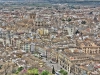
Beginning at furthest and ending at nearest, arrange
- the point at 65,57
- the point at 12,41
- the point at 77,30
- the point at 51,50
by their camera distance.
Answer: the point at 77,30
the point at 12,41
the point at 51,50
the point at 65,57

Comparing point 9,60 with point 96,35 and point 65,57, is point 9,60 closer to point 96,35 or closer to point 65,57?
point 65,57

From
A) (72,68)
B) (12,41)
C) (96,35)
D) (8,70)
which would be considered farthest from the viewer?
(96,35)

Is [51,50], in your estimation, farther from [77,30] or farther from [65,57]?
[77,30]

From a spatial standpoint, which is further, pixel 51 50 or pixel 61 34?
pixel 61 34

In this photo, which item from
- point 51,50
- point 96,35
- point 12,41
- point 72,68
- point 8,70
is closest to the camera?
point 8,70

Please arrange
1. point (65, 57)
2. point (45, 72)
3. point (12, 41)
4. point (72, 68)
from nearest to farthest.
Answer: point (45, 72)
point (72, 68)
point (65, 57)
point (12, 41)

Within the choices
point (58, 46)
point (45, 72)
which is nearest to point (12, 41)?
point (58, 46)

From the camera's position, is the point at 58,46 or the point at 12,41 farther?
the point at 12,41

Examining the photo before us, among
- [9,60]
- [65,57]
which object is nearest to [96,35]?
[65,57]
